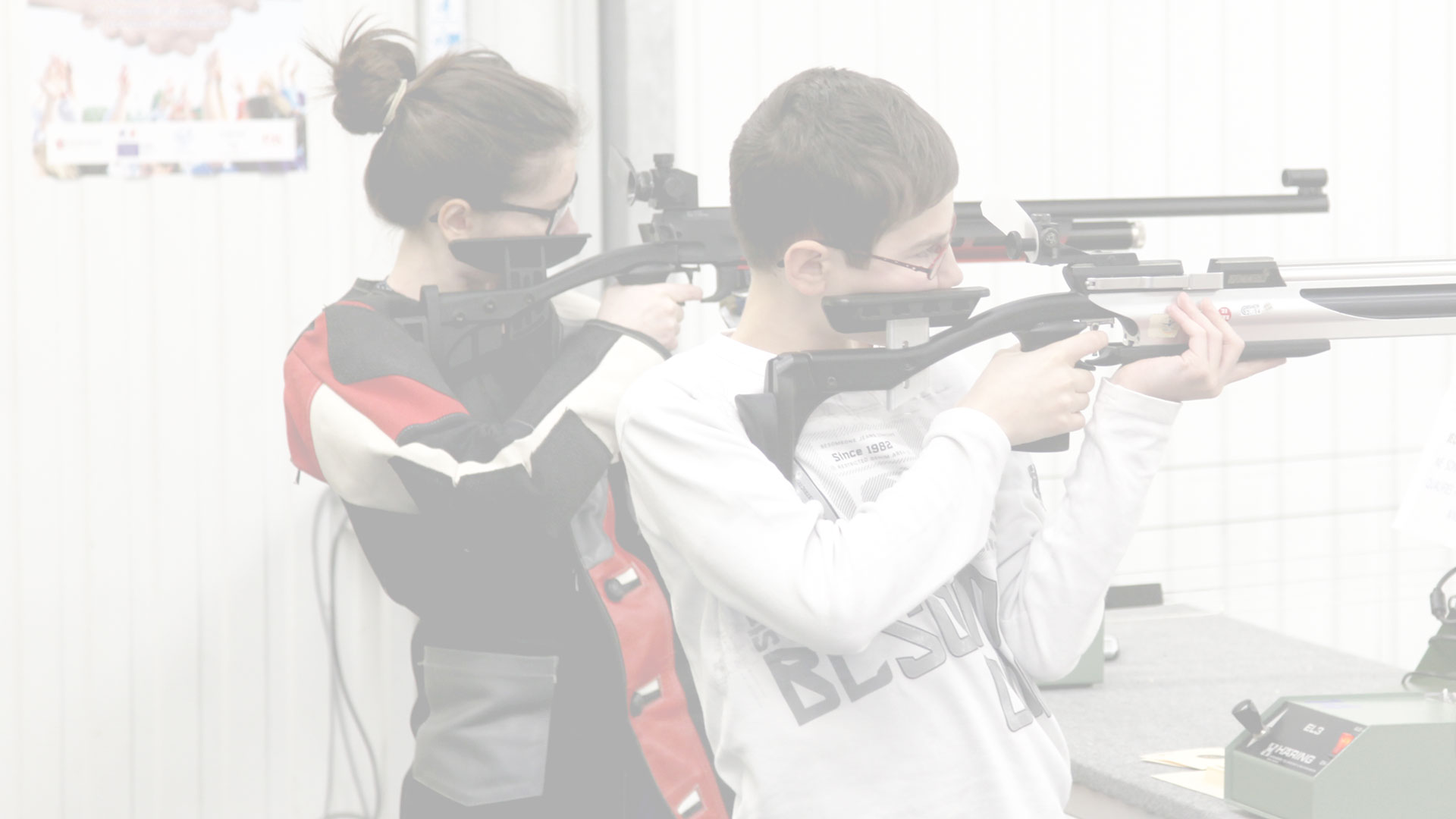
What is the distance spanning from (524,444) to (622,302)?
0.29 m

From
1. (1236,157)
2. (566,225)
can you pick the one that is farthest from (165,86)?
(1236,157)

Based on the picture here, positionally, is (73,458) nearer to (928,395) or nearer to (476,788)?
(476,788)

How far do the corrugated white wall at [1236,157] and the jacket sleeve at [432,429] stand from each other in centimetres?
107

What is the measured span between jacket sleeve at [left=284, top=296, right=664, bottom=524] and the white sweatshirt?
12.8 inches

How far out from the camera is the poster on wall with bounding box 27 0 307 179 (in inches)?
92.0

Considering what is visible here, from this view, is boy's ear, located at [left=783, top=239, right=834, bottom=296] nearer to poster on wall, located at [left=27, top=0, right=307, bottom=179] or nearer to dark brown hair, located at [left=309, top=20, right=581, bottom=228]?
dark brown hair, located at [left=309, top=20, right=581, bottom=228]

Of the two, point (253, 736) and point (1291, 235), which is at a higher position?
point (1291, 235)

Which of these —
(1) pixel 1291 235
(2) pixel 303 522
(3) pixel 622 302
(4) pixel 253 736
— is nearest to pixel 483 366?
(3) pixel 622 302

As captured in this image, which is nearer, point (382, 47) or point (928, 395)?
point (928, 395)

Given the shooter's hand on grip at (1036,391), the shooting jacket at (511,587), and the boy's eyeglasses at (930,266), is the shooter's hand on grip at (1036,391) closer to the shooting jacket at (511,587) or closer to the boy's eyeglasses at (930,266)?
the boy's eyeglasses at (930,266)

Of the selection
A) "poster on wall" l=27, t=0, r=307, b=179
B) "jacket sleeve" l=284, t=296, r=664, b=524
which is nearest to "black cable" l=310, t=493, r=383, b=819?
"poster on wall" l=27, t=0, r=307, b=179

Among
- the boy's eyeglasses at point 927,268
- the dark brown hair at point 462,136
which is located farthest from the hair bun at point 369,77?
the boy's eyeglasses at point 927,268

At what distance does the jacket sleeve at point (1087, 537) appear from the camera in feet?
3.52

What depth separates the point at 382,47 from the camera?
1646 millimetres
